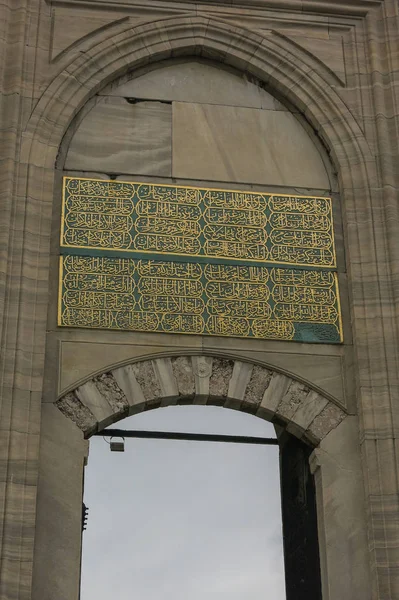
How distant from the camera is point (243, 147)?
9383 millimetres

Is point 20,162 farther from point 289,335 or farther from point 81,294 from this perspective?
point 289,335

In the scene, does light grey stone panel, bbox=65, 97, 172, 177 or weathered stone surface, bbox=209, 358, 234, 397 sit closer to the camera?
weathered stone surface, bbox=209, 358, 234, 397

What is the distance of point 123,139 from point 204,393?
2.09 metres

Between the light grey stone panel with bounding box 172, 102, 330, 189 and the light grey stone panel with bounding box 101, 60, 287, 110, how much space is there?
86 millimetres

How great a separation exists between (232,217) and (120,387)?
1576 millimetres

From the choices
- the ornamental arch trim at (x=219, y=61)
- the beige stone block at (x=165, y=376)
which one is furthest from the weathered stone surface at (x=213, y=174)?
the beige stone block at (x=165, y=376)

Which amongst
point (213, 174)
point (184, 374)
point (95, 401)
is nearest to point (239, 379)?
point (184, 374)

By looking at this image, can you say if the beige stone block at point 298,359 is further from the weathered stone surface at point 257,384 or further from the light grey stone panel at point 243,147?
the light grey stone panel at point 243,147

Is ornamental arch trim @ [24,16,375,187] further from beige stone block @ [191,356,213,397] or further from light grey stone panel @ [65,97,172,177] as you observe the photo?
beige stone block @ [191,356,213,397]

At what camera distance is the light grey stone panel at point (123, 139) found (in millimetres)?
9148

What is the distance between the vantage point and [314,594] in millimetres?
8445

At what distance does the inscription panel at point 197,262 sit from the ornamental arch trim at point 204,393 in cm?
25

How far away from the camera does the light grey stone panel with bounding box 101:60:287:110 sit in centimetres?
954

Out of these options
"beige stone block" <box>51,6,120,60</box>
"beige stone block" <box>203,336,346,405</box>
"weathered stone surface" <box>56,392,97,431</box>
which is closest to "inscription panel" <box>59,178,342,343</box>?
"beige stone block" <box>203,336,346,405</box>
